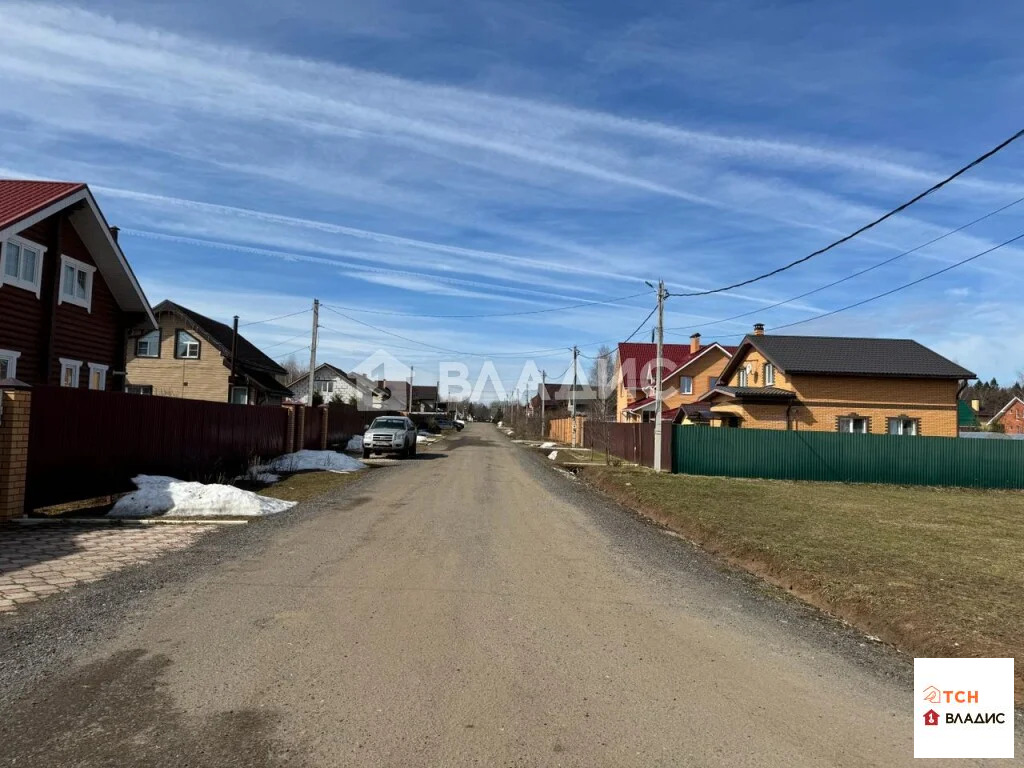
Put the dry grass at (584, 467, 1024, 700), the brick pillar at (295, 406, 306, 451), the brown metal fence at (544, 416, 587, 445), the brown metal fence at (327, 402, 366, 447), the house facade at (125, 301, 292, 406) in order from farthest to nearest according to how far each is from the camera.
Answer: the brown metal fence at (544, 416, 587, 445), the house facade at (125, 301, 292, 406), the brown metal fence at (327, 402, 366, 447), the brick pillar at (295, 406, 306, 451), the dry grass at (584, 467, 1024, 700)

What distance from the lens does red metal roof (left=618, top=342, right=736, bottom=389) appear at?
55.3 meters

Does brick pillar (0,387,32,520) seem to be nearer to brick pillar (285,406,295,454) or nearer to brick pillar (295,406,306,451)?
brick pillar (285,406,295,454)

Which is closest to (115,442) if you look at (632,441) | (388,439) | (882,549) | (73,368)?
(73,368)

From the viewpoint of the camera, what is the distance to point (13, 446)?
9797 mm

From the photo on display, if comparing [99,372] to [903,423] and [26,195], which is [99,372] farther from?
[903,423]

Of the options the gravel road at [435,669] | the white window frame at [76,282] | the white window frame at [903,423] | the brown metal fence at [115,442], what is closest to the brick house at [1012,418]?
the white window frame at [903,423]

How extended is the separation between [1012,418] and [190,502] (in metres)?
91.1

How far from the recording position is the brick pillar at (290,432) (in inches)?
974

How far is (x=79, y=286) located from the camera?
1769 cm

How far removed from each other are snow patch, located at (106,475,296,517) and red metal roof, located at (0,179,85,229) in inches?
257

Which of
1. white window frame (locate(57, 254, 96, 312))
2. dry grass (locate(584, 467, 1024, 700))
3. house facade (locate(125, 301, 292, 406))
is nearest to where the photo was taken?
dry grass (locate(584, 467, 1024, 700))

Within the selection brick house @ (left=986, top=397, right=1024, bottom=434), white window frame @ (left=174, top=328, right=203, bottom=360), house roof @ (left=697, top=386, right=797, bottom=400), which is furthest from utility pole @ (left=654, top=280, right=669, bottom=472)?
brick house @ (left=986, top=397, right=1024, bottom=434)

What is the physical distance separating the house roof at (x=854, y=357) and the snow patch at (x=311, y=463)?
782 inches

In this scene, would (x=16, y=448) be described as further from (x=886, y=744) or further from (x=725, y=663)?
(x=886, y=744)
